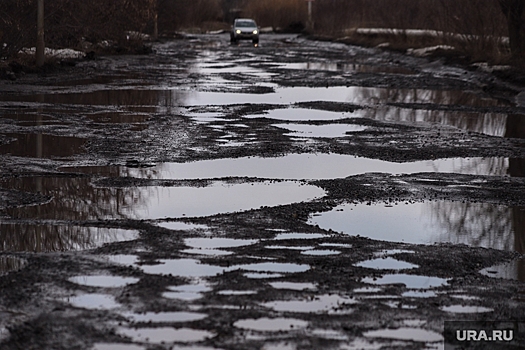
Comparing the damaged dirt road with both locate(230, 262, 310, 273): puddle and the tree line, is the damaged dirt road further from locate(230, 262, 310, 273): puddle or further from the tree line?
the tree line

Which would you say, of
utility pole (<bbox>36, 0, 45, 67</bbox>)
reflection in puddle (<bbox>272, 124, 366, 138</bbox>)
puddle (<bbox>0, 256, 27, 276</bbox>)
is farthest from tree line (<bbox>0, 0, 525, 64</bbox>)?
puddle (<bbox>0, 256, 27, 276</bbox>)

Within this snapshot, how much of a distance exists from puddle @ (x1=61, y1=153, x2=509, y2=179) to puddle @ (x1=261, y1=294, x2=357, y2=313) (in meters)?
5.07

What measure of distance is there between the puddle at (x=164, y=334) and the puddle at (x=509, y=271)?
2848mm

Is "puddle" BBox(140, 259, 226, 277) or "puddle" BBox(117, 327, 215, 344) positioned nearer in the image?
"puddle" BBox(117, 327, 215, 344)

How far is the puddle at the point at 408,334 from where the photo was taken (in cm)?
594

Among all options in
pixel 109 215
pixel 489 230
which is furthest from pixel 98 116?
pixel 489 230

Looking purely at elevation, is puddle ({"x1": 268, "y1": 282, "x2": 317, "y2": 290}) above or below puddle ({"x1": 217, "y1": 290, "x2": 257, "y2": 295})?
below

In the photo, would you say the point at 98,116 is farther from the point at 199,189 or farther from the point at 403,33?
the point at 403,33

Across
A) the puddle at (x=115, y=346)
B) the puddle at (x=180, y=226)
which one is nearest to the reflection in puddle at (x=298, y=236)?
the puddle at (x=180, y=226)

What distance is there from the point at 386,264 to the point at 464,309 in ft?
4.16

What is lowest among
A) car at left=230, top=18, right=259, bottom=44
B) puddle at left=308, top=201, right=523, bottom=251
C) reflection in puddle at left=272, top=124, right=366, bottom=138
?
puddle at left=308, top=201, right=523, bottom=251

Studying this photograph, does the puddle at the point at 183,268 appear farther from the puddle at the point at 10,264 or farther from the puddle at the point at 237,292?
the puddle at the point at 10,264

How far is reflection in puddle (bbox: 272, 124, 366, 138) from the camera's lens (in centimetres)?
1584

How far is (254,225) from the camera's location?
29.8 ft
